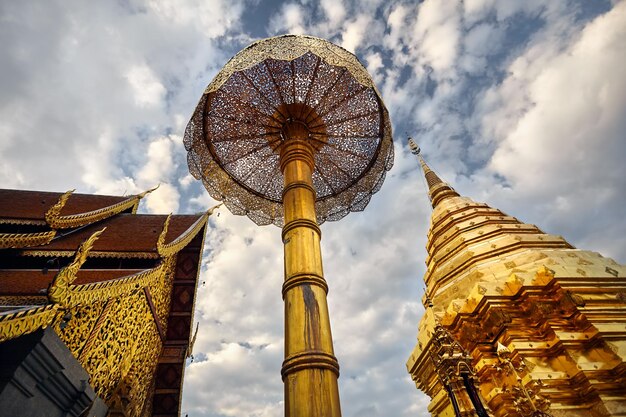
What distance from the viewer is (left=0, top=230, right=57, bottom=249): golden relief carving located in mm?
5160

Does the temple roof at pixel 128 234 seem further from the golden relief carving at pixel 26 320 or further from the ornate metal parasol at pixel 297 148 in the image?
the golden relief carving at pixel 26 320

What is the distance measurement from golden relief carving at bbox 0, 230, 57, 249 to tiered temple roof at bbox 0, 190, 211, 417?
0.04 ft

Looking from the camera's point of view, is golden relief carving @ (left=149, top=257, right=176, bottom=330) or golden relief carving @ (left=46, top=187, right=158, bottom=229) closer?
golden relief carving @ (left=46, top=187, right=158, bottom=229)

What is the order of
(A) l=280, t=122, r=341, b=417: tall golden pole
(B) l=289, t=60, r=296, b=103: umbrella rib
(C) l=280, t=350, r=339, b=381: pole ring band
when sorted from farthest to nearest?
(B) l=289, t=60, r=296, b=103: umbrella rib → (C) l=280, t=350, r=339, b=381: pole ring band → (A) l=280, t=122, r=341, b=417: tall golden pole

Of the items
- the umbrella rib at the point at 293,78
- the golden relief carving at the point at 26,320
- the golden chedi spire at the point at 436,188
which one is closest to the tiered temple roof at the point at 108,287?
the golden relief carving at the point at 26,320

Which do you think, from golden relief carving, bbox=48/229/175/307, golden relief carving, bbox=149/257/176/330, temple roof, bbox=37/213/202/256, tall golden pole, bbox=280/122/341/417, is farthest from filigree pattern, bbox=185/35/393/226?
golden relief carving, bbox=48/229/175/307

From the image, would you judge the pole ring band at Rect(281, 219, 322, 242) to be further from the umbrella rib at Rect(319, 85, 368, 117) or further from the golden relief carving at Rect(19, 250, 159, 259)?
the golden relief carving at Rect(19, 250, 159, 259)

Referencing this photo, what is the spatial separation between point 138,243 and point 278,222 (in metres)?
2.50

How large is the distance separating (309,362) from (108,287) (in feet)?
9.72

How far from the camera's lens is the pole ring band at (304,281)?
10.3 feet

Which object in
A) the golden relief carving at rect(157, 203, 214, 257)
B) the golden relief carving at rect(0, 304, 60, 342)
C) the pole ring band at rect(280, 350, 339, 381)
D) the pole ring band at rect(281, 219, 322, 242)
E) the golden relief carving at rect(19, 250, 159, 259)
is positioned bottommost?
the pole ring band at rect(280, 350, 339, 381)

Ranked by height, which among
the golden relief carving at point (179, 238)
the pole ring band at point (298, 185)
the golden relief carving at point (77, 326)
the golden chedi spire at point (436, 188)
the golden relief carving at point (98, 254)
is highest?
the golden chedi spire at point (436, 188)

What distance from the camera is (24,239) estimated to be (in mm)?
5398

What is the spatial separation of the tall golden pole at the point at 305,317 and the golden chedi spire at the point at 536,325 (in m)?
2.06
